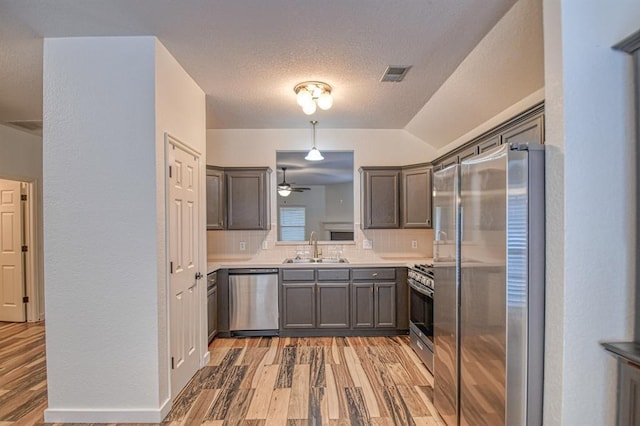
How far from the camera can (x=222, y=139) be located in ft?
15.0

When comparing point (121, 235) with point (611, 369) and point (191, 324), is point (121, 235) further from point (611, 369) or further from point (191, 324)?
point (611, 369)

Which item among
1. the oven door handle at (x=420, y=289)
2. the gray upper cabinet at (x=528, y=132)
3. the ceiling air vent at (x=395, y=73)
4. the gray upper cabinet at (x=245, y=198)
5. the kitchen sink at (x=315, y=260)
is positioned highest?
the ceiling air vent at (x=395, y=73)

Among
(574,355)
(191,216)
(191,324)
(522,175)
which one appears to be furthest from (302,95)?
(574,355)

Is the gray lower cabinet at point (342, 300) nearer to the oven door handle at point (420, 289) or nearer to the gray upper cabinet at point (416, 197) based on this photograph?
the oven door handle at point (420, 289)

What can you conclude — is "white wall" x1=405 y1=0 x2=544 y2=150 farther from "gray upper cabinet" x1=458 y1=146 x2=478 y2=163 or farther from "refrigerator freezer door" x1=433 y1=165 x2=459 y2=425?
"refrigerator freezer door" x1=433 y1=165 x2=459 y2=425

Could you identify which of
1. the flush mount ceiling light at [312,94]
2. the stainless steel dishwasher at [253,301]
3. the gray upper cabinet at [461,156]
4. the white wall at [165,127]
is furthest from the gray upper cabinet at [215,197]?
the gray upper cabinet at [461,156]

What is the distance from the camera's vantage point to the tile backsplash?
15.0 ft

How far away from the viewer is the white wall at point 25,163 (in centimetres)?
420

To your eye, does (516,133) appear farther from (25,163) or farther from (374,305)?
(25,163)

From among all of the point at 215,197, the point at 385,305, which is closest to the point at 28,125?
the point at 215,197

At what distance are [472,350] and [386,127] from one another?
3.27 metres

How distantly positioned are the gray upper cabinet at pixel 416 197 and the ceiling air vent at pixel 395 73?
1483 millimetres

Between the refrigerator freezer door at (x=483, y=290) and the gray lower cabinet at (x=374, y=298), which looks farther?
the gray lower cabinet at (x=374, y=298)

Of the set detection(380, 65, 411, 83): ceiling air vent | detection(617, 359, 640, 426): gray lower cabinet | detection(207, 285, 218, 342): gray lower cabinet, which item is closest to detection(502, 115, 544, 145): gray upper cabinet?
detection(380, 65, 411, 83): ceiling air vent
